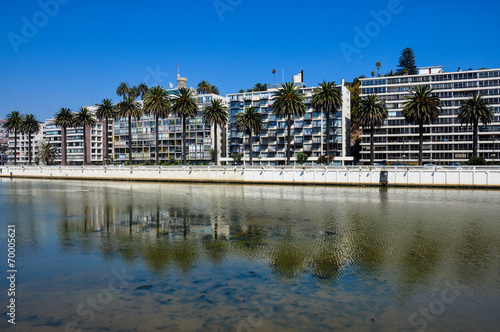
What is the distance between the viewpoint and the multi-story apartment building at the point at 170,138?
14762 centimetres

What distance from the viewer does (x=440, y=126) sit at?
128 metres

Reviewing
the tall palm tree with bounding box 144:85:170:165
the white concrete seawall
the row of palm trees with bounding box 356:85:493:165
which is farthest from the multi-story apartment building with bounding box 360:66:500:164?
the tall palm tree with bounding box 144:85:170:165

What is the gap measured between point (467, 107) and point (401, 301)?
8817 centimetres

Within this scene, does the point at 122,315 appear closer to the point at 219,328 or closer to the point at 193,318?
the point at 193,318

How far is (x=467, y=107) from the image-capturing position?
87.8 m

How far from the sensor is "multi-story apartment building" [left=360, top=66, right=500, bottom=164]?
123062 mm

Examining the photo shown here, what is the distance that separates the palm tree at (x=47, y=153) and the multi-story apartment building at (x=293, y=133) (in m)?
88.6

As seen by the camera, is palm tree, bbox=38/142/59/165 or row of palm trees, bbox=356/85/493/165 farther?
palm tree, bbox=38/142/59/165

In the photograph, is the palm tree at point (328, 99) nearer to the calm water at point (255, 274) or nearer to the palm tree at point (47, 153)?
the calm water at point (255, 274)

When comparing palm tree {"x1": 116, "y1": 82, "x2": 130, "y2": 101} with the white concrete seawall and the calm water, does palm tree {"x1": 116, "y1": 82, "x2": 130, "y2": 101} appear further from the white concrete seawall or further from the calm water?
the calm water

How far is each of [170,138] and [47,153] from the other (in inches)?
2544

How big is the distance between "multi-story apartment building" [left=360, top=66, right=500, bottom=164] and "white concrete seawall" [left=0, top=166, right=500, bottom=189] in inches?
2523

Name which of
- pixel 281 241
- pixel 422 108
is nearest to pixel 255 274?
pixel 281 241

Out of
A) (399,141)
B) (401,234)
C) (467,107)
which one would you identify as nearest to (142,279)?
(401,234)
